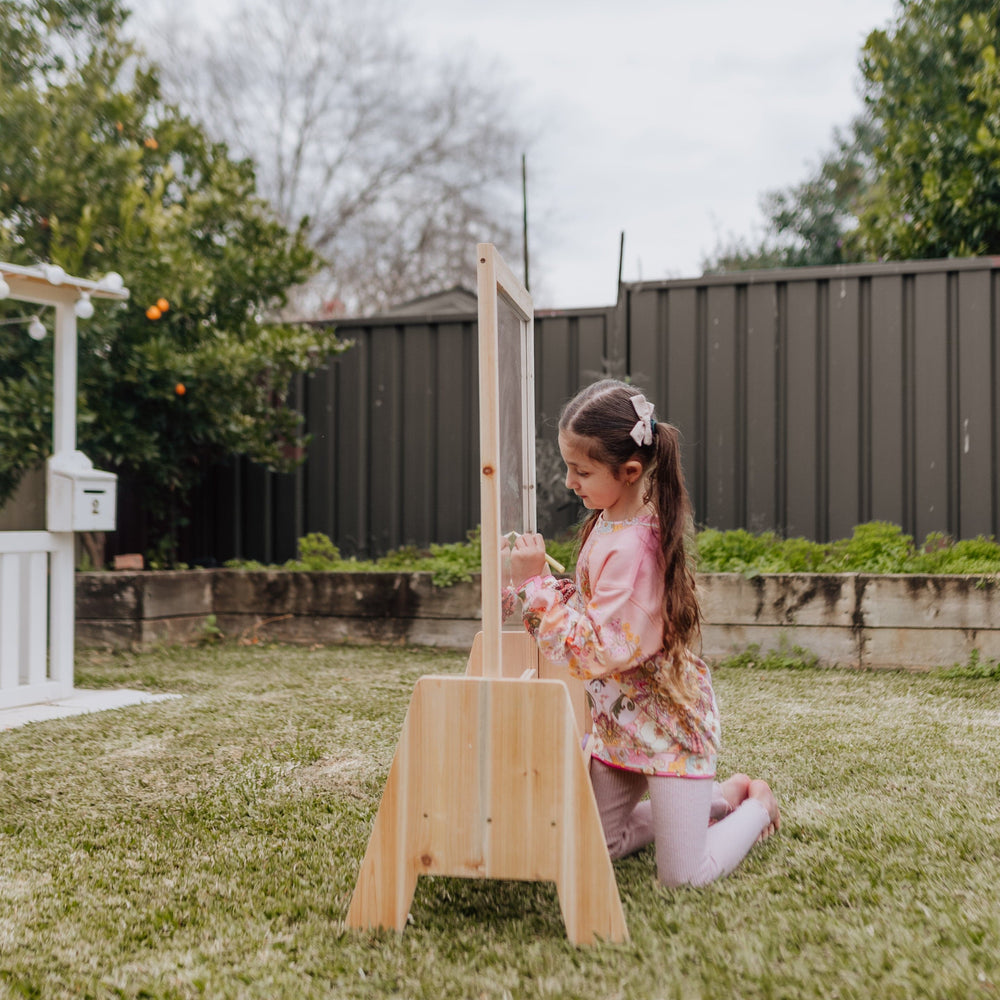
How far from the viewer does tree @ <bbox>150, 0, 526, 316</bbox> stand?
15.3 meters

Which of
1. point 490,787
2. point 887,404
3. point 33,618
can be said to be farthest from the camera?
point 887,404

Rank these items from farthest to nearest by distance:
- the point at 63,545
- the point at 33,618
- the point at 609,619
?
the point at 63,545, the point at 33,618, the point at 609,619

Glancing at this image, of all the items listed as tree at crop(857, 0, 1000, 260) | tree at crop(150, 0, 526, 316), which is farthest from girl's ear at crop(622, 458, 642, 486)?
tree at crop(150, 0, 526, 316)

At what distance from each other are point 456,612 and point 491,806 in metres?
3.20

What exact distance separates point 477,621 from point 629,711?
2836mm

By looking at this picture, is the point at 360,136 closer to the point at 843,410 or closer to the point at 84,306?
the point at 843,410

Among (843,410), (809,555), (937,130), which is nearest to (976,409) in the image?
(843,410)

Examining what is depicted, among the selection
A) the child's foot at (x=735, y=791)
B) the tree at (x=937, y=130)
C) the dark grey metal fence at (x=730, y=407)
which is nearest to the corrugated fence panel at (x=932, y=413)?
the dark grey metal fence at (x=730, y=407)

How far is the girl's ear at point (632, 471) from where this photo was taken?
1941mm

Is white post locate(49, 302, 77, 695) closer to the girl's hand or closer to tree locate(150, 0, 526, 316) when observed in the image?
the girl's hand

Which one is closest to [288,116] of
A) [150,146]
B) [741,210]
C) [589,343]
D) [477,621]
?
[741,210]

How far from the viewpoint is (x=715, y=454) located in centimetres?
522

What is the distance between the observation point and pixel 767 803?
2084mm

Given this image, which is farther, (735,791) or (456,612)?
(456,612)
